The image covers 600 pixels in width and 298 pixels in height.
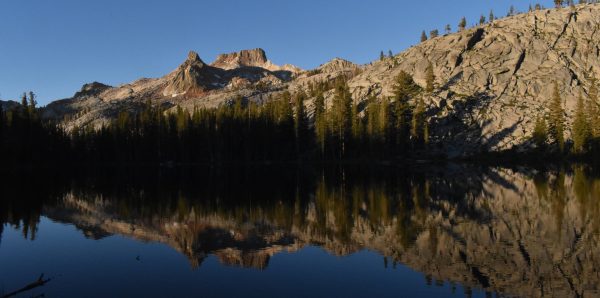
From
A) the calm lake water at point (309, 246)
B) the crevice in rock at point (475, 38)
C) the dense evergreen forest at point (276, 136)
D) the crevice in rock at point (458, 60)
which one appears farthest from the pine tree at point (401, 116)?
the calm lake water at point (309, 246)

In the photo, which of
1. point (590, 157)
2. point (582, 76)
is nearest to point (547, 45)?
point (582, 76)

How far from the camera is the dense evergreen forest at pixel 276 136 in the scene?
123 meters

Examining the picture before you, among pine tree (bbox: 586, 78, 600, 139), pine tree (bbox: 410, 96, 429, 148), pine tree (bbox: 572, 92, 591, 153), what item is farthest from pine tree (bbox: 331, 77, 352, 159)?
pine tree (bbox: 586, 78, 600, 139)

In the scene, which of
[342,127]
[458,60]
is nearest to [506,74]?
[458,60]

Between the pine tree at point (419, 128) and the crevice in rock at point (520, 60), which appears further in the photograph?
the crevice in rock at point (520, 60)

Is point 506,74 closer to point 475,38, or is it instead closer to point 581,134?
point 475,38

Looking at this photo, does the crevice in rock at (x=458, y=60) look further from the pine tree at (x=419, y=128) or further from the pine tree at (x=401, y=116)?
the pine tree at (x=419, y=128)

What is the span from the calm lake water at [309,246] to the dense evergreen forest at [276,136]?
83939 millimetres

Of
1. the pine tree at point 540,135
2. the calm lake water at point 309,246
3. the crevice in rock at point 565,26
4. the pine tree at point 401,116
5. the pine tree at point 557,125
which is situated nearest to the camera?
the calm lake water at point 309,246

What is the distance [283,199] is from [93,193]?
26.0 metres

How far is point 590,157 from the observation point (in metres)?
116

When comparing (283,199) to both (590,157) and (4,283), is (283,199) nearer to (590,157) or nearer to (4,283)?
(4,283)

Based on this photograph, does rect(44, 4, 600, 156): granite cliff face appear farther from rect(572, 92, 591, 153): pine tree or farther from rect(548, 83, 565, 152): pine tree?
rect(572, 92, 591, 153): pine tree

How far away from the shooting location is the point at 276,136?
143 meters
